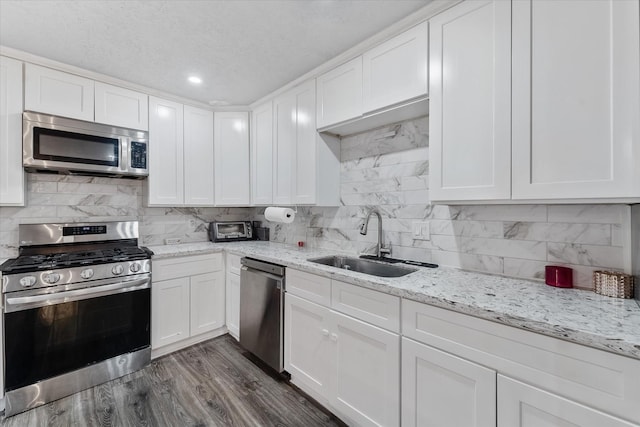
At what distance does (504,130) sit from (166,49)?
2.21m

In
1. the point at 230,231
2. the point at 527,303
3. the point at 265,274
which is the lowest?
the point at 265,274

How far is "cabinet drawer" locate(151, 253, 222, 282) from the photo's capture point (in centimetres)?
243

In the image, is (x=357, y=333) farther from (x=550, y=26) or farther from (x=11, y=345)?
(x=11, y=345)

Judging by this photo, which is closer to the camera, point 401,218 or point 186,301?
point 401,218

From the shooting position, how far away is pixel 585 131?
3.66 ft

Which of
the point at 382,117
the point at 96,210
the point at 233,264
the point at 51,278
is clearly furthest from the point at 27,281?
the point at 382,117

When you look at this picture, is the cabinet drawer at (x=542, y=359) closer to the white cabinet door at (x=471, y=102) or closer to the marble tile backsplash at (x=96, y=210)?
the white cabinet door at (x=471, y=102)

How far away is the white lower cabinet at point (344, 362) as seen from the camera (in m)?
1.44

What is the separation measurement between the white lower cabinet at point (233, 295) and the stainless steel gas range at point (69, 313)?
0.69 m

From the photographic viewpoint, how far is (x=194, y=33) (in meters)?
1.80

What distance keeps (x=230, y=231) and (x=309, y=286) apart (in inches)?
68.4

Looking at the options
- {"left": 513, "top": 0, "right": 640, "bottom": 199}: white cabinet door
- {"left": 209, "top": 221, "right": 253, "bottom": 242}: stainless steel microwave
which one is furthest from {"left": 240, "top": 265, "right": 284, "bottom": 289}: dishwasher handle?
{"left": 513, "top": 0, "right": 640, "bottom": 199}: white cabinet door

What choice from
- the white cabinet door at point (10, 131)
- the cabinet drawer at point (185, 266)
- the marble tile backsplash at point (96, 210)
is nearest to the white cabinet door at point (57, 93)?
the white cabinet door at point (10, 131)

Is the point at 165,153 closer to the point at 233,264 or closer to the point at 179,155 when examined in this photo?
the point at 179,155
